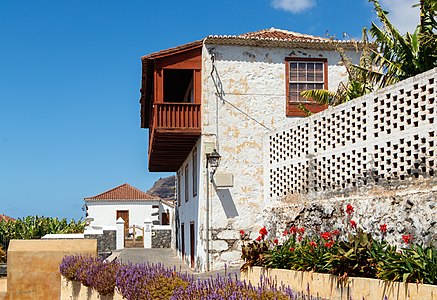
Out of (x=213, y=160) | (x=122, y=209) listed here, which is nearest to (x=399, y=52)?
(x=213, y=160)

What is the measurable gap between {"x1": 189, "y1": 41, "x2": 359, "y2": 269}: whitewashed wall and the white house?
3 centimetres

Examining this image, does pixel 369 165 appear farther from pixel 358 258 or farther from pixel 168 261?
pixel 168 261

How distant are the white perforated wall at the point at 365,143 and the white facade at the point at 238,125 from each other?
1652 millimetres

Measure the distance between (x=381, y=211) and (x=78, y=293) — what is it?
228 inches

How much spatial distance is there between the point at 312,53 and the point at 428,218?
9448 millimetres

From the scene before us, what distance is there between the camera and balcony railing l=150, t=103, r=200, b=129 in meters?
17.3

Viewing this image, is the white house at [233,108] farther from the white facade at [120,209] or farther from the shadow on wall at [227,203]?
the white facade at [120,209]

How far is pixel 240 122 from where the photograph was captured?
58.3ft

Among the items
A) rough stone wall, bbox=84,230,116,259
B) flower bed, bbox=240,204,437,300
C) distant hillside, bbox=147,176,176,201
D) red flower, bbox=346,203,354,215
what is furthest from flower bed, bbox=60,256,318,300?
distant hillside, bbox=147,176,176,201

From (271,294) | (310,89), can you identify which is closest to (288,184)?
(310,89)

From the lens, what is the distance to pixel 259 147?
58.2 ft

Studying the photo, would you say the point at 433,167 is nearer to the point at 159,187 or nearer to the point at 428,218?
the point at 428,218

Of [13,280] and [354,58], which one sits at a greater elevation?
[354,58]

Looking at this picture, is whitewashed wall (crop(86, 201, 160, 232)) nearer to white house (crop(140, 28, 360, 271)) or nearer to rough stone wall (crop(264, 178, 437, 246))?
white house (crop(140, 28, 360, 271))
